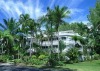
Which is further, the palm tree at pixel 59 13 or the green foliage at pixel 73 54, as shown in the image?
the green foliage at pixel 73 54

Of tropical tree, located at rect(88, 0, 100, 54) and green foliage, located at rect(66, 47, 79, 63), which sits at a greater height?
tropical tree, located at rect(88, 0, 100, 54)

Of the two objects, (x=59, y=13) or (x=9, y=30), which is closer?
(x=59, y=13)

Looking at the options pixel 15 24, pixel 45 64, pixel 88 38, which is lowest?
pixel 45 64

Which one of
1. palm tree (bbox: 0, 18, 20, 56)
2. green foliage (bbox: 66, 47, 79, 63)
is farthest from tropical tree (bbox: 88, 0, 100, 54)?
palm tree (bbox: 0, 18, 20, 56)

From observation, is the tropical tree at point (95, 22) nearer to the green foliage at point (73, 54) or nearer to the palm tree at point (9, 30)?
the green foliage at point (73, 54)

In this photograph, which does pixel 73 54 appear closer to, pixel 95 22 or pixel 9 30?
pixel 95 22

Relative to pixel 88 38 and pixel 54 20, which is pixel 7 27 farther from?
pixel 88 38

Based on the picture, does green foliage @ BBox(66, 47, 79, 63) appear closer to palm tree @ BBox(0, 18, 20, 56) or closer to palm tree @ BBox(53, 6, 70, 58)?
palm tree @ BBox(53, 6, 70, 58)

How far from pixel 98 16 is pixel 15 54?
66.6 ft

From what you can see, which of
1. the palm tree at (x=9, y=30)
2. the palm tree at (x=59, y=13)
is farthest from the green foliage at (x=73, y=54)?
the palm tree at (x=9, y=30)

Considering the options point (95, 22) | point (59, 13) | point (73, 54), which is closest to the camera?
point (59, 13)

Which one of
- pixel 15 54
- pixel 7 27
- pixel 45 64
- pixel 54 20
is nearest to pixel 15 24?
pixel 7 27

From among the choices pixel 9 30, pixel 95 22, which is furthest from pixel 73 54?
pixel 9 30

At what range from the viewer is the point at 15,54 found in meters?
51.3
